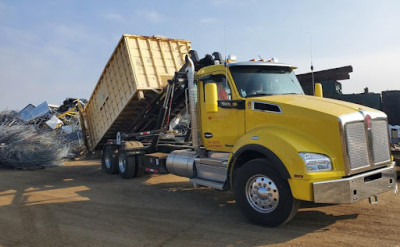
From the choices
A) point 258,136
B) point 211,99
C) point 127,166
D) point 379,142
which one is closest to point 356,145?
point 379,142

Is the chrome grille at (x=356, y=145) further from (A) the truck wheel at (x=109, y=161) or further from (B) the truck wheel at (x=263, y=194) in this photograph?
(A) the truck wheel at (x=109, y=161)

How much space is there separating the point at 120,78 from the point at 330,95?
6.51 m

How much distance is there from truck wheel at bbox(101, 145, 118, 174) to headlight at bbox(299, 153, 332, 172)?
7337 mm

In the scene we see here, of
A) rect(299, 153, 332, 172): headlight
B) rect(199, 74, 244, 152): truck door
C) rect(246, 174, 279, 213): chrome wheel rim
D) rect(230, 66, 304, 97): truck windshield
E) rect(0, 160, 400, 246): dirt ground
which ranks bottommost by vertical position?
rect(0, 160, 400, 246): dirt ground

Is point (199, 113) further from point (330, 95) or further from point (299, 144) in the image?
point (330, 95)

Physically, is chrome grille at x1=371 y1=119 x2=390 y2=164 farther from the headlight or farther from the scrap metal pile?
the scrap metal pile

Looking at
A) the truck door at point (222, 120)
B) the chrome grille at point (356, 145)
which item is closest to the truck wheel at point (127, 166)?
the truck door at point (222, 120)

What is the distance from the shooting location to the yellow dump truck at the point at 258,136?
452 cm

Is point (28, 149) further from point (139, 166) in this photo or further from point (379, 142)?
point (379, 142)

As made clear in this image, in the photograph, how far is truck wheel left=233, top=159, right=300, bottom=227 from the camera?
466 centimetres

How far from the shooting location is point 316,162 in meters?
4.49

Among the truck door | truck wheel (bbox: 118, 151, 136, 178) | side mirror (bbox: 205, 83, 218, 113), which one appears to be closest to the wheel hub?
truck wheel (bbox: 118, 151, 136, 178)

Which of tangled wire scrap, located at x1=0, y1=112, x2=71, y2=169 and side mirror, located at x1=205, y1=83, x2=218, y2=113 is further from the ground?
side mirror, located at x1=205, y1=83, x2=218, y2=113

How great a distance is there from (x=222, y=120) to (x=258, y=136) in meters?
1.16
